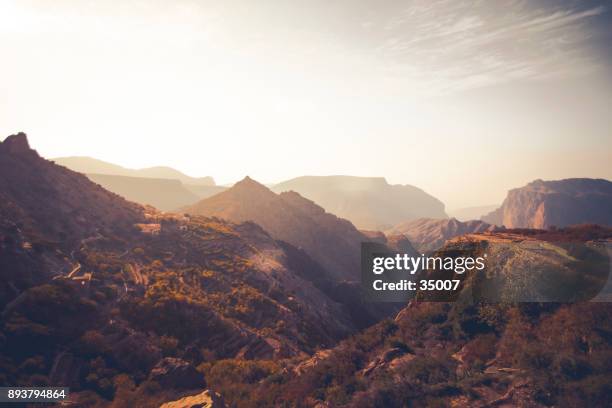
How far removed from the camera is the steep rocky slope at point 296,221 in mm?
102500

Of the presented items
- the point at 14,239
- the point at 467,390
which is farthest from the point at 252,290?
the point at 467,390

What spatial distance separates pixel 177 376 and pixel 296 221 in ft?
270

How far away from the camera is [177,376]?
2675cm

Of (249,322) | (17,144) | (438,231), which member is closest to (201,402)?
(249,322)

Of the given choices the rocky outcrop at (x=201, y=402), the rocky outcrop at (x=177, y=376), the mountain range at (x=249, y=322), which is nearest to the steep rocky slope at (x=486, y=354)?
the mountain range at (x=249, y=322)

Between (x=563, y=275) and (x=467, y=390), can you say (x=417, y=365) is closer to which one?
(x=467, y=390)

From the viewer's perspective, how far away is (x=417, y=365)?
74.6 ft

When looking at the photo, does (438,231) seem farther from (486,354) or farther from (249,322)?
(486,354)

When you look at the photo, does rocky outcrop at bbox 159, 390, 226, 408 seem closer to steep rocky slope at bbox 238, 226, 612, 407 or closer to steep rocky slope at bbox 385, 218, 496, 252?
steep rocky slope at bbox 238, 226, 612, 407

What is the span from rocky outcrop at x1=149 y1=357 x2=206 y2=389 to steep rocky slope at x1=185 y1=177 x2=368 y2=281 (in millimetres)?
69884

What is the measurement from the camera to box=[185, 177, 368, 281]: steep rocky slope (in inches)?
4035

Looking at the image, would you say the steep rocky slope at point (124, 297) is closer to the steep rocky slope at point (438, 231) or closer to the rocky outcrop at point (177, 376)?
the rocky outcrop at point (177, 376)

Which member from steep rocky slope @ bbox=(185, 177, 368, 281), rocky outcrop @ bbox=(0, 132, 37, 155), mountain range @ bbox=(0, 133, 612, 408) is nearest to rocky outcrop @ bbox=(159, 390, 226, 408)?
mountain range @ bbox=(0, 133, 612, 408)

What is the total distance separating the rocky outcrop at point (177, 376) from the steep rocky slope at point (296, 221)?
69884mm
